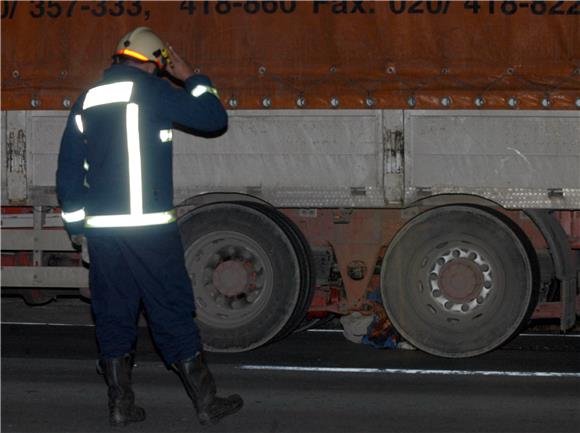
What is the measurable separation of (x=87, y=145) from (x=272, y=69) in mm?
2600

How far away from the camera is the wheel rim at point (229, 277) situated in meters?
9.46

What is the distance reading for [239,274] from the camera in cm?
947

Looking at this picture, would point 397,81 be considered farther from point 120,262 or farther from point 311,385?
point 120,262

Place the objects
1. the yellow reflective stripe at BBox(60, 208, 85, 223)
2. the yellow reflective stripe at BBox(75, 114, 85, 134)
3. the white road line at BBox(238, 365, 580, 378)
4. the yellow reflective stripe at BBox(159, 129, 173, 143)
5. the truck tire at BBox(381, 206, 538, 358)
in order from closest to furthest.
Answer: the yellow reflective stripe at BBox(159, 129, 173, 143) < the yellow reflective stripe at BBox(75, 114, 85, 134) < the yellow reflective stripe at BBox(60, 208, 85, 223) < the white road line at BBox(238, 365, 580, 378) < the truck tire at BBox(381, 206, 538, 358)

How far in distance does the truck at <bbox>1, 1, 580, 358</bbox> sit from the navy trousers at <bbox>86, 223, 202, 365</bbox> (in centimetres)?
239

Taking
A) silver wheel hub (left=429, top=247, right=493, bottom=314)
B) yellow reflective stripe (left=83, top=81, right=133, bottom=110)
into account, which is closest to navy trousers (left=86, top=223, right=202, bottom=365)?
yellow reflective stripe (left=83, top=81, right=133, bottom=110)

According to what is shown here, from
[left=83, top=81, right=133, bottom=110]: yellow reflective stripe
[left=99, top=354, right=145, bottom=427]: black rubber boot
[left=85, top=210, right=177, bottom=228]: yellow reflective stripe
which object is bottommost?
[left=99, top=354, right=145, bottom=427]: black rubber boot

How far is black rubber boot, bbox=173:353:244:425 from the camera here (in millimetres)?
7016

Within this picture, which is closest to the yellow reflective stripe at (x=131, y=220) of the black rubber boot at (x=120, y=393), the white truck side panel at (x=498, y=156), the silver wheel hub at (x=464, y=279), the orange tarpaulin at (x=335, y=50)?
the black rubber boot at (x=120, y=393)

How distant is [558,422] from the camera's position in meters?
7.20

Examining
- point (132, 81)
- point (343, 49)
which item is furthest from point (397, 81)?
point (132, 81)

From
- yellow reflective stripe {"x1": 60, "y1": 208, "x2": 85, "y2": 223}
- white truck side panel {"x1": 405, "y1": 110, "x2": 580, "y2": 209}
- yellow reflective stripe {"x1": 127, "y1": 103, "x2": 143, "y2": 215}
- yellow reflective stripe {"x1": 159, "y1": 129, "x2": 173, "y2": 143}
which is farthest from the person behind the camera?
white truck side panel {"x1": 405, "y1": 110, "x2": 580, "y2": 209}

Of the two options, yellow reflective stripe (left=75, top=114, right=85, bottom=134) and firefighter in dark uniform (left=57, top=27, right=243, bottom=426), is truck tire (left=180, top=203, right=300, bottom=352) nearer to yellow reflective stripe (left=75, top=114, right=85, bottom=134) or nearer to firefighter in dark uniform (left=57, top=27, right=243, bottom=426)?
firefighter in dark uniform (left=57, top=27, right=243, bottom=426)

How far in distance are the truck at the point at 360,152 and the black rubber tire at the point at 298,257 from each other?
0.7 inches
